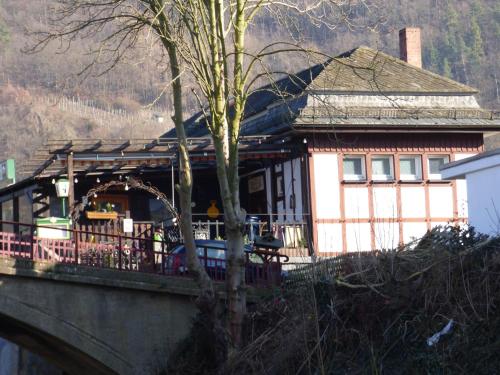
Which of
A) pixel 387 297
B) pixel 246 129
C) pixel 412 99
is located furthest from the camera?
pixel 246 129

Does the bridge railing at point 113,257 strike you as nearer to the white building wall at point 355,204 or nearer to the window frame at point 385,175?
the white building wall at point 355,204

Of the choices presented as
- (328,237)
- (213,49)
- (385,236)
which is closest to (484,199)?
(385,236)

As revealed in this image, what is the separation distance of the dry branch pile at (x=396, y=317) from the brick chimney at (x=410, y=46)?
67.1 feet

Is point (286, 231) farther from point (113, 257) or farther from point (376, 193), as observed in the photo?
point (113, 257)

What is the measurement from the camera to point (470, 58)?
349ft

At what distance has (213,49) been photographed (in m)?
19.0

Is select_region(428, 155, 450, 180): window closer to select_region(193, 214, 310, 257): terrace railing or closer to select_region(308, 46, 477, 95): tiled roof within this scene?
select_region(308, 46, 477, 95): tiled roof

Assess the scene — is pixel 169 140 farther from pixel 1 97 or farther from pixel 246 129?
pixel 1 97

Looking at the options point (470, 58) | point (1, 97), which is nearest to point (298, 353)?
point (470, 58)

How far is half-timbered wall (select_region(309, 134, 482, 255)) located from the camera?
30.7 metres

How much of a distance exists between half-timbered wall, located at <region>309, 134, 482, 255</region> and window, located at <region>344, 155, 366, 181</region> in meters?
0.11

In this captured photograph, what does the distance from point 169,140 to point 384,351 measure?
48.3 ft

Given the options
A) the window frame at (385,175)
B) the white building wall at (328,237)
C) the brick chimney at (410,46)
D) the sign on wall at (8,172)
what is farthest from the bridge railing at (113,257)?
the brick chimney at (410,46)

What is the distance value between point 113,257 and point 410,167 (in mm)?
12102
